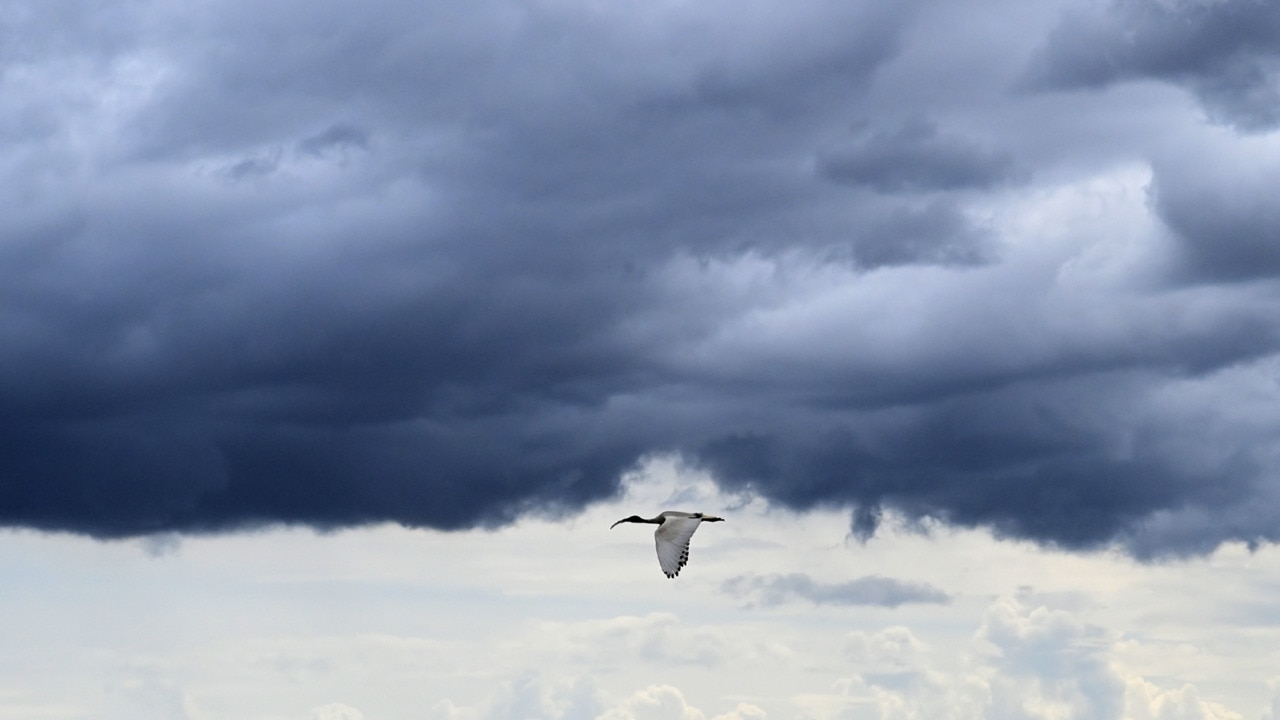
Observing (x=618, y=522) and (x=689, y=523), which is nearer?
(x=689, y=523)

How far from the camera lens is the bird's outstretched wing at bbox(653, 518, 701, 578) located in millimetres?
150875

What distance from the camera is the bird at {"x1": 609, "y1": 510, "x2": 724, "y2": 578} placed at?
497 ft

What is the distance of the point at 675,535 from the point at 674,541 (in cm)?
168

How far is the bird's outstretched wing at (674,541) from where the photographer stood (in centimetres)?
15088

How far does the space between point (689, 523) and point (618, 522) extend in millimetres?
14785

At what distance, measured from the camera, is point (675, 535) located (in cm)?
15800

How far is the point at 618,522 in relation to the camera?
174 m

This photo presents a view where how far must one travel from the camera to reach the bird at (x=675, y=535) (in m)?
151

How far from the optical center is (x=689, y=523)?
161 meters

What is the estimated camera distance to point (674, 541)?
156m
